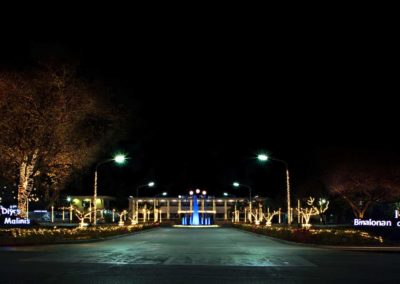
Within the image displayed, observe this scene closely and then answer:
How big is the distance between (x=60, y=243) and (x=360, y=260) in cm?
2020

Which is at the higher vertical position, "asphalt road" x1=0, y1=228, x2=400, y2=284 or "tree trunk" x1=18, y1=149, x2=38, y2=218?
"tree trunk" x1=18, y1=149, x2=38, y2=218

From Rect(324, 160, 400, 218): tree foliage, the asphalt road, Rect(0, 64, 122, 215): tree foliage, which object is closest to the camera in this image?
the asphalt road

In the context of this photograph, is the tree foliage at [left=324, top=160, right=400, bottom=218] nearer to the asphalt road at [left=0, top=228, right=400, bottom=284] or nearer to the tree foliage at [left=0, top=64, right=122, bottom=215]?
the tree foliage at [left=0, top=64, right=122, bottom=215]

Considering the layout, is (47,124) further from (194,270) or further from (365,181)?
(365,181)

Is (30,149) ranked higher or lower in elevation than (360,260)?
higher

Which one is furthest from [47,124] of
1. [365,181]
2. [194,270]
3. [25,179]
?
[365,181]

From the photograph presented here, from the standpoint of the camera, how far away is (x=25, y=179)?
41469 millimetres

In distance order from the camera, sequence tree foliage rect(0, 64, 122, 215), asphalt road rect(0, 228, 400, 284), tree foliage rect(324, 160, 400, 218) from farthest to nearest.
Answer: tree foliage rect(324, 160, 400, 218) < tree foliage rect(0, 64, 122, 215) < asphalt road rect(0, 228, 400, 284)

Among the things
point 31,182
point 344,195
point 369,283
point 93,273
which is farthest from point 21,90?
point 344,195

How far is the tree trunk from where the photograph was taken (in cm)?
4128

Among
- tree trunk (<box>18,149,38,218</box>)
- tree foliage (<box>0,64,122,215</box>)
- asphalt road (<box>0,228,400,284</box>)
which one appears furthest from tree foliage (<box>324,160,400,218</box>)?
asphalt road (<box>0,228,400,284</box>)

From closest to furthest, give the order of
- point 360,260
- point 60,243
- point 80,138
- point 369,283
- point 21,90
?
point 369,283, point 360,260, point 60,243, point 21,90, point 80,138

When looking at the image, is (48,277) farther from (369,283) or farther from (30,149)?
(30,149)

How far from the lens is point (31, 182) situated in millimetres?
42656
